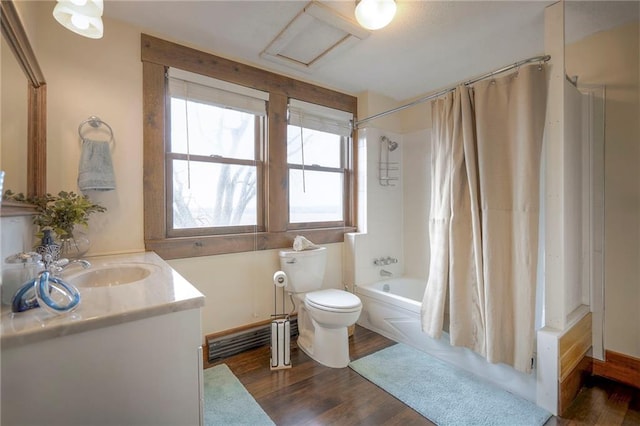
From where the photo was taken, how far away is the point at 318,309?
202 centimetres

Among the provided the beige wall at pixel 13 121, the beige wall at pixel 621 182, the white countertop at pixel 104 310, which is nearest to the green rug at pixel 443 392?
the beige wall at pixel 621 182

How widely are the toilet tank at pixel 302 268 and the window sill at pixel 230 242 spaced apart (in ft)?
0.50

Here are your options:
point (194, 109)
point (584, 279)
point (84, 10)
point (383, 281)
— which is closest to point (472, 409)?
point (584, 279)

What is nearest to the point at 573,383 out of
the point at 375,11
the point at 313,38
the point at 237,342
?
the point at 237,342

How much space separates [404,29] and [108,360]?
2301 mm

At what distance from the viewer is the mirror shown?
1.06m

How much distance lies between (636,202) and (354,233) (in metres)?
2.00

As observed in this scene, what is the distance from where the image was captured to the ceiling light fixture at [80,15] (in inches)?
48.9

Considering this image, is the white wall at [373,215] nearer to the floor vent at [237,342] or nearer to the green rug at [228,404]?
the floor vent at [237,342]

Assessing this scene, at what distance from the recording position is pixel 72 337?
73 cm

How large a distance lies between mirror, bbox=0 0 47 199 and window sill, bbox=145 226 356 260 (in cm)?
70

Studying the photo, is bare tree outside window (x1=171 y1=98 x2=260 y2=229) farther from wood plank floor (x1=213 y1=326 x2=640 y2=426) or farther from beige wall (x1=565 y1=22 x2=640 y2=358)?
beige wall (x1=565 y1=22 x2=640 y2=358)

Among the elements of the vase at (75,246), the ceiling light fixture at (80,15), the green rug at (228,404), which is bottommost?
the green rug at (228,404)

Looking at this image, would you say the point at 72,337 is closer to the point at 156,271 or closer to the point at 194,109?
the point at 156,271
